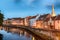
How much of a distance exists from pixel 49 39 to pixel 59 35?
1.90 meters

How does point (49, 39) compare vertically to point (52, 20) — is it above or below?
below

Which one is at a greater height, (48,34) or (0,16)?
(0,16)

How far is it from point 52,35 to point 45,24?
44.2 meters

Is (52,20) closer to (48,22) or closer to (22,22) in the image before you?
(48,22)

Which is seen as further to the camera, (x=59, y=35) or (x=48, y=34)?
(x=48, y=34)

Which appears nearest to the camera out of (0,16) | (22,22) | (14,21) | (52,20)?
(0,16)

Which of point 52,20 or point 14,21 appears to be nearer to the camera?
point 52,20

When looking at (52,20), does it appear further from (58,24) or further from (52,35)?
(52,35)

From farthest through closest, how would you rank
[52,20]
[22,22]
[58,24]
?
[22,22] < [52,20] < [58,24]

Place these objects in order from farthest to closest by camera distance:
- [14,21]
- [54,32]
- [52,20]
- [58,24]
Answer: [14,21], [52,20], [58,24], [54,32]

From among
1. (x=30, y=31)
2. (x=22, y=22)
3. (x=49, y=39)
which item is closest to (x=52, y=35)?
(x=49, y=39)

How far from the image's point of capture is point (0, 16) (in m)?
49.6

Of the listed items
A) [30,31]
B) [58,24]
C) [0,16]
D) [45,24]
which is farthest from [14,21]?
[30,31]

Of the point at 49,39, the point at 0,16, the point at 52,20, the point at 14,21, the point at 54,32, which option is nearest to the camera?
the point at 49,39
